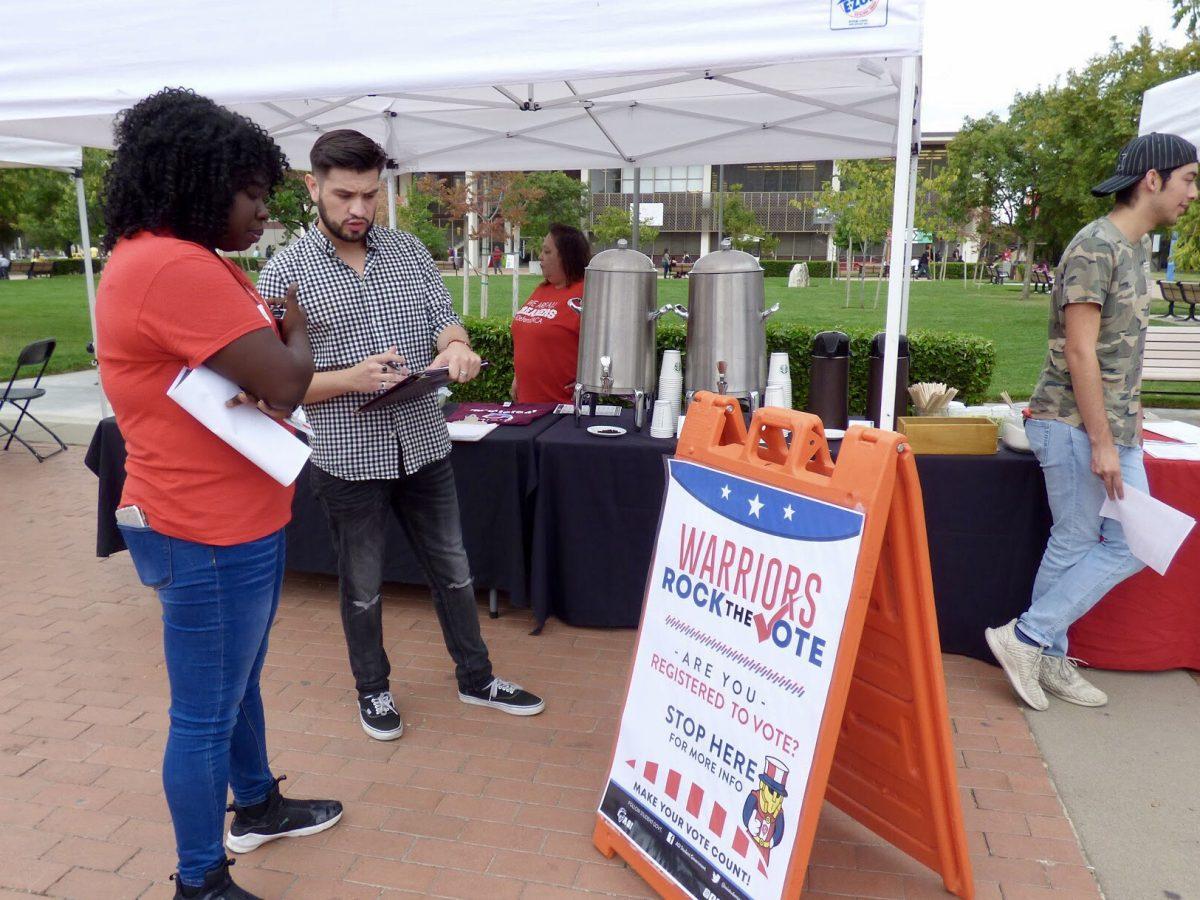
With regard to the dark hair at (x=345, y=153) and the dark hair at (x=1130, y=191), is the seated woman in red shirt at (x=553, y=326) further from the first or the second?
the dark hair at (x=1130, y=191)

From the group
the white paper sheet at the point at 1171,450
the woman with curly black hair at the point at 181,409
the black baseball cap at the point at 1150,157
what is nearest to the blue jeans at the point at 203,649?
the woman with curly black hair at the point at 181,409

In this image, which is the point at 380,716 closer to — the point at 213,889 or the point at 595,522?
the point at 213,889

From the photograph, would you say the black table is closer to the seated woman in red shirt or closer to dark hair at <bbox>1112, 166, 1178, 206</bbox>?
the seated woman in red shirt

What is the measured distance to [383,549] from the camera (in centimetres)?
290

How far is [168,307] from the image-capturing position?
1599 millimetres

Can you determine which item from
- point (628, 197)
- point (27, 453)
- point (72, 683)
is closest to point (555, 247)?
point (72, 683)

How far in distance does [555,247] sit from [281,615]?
7.50ft

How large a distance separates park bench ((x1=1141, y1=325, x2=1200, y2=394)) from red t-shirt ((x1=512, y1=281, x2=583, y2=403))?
6.68 meters

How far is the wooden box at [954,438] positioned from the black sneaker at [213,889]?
2689 mm

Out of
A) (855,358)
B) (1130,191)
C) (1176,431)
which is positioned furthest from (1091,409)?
(855,358)

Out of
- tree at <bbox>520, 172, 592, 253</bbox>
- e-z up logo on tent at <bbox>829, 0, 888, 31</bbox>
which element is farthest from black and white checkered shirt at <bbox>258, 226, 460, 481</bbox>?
tree at <bbox>520, 172, 592, 253</bbox>

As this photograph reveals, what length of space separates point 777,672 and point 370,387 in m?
1.31

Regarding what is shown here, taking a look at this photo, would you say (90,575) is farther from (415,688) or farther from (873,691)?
(873,691)

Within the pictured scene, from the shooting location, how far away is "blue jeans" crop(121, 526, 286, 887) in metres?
1.77
